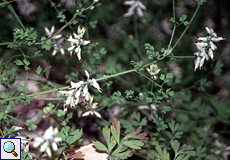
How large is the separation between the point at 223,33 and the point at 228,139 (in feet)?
4.79

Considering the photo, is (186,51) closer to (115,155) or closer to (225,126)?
(225,126)

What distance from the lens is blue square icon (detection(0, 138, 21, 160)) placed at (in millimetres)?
1262

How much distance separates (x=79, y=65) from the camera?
7.45 feet

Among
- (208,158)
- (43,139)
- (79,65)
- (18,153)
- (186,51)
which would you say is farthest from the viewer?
(186,51)

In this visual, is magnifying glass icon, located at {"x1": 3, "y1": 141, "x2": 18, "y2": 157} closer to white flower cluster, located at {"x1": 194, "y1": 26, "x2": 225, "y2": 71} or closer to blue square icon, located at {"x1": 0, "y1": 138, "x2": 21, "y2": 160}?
blue square icon, located at {"x1": 0, "y1": 138, "x2": 21, "y2": 160}

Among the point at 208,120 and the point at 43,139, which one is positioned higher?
the point at 43,139

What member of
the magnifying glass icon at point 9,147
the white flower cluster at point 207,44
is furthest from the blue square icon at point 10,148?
the white flower cluster at point 207,44

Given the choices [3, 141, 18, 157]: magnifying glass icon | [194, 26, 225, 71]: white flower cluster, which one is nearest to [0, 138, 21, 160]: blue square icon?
[3, 141, 18, 157]: magnifying glass icon

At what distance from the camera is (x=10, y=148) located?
4.22 feet

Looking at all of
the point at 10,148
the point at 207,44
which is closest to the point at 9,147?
the point at 10,148

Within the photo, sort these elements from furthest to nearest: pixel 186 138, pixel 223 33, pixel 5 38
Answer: pixel 223 33 < pixel 5 38 < pixel 186 138

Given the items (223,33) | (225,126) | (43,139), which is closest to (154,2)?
(223,33)

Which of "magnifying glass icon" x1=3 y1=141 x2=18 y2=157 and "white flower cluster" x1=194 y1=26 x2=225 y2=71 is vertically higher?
"white flower cluster" x1=194 y1=26 x2=225 y2=71

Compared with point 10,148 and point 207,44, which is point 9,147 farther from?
point 207,44
